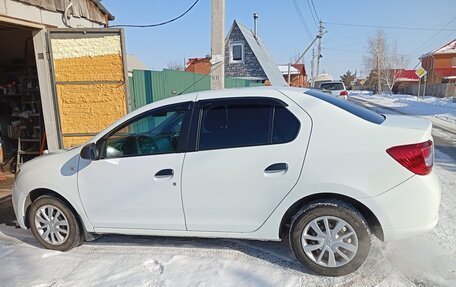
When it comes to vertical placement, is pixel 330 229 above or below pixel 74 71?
below

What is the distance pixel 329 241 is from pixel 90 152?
2.46 m

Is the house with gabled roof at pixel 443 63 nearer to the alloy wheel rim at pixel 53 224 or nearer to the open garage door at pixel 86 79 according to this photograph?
the open garage door at pixel 86 79

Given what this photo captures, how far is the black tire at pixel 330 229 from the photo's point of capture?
9.16 feet

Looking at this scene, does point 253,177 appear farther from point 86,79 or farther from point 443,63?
point 443,63

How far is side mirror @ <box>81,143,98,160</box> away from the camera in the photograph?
3.29m

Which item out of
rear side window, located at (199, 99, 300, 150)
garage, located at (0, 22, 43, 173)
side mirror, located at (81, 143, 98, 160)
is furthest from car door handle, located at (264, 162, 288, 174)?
garage, located at (0, 22, 43, 173)

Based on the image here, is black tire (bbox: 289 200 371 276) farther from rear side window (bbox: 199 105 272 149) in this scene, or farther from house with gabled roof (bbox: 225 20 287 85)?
house with gabled roof (bbox: 225 20 287 85)

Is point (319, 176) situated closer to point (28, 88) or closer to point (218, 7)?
point (218, 7)

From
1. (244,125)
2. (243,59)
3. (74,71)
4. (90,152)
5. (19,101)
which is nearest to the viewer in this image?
(244,125)

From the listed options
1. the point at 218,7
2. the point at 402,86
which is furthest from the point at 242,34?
the point at 402,86

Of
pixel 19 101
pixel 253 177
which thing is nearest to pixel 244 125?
pixel 253 177

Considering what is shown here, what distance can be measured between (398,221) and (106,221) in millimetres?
2817

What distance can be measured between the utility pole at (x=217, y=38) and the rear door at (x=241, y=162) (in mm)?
3861

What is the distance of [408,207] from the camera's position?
8.79 ft
